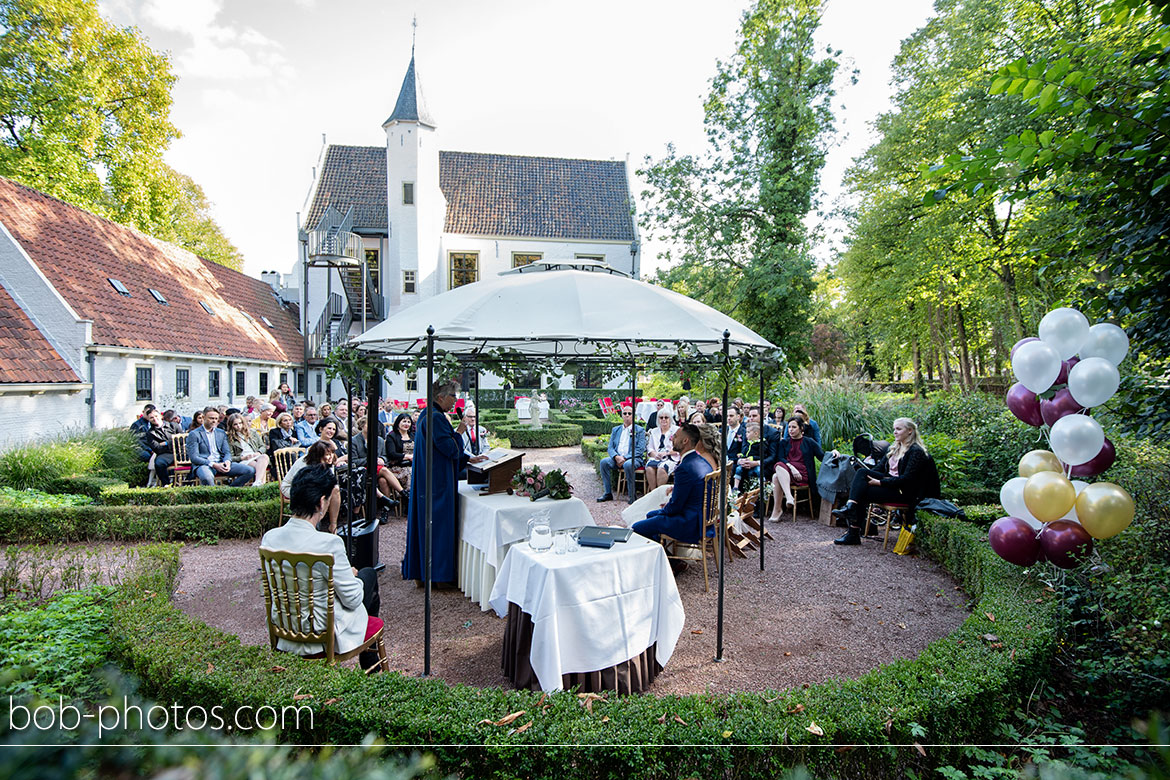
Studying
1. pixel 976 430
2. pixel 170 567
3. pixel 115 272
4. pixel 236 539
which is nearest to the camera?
pixel 170 567

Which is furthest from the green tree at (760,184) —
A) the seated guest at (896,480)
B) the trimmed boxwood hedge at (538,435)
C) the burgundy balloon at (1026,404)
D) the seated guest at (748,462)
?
the burgundy balloon at (1026,404)

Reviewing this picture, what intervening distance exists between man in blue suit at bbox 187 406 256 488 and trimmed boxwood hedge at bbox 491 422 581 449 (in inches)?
334

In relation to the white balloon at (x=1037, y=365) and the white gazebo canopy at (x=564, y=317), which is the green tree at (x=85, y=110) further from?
the white balloon at (x=1037, y=365)

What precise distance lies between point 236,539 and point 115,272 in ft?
42.0

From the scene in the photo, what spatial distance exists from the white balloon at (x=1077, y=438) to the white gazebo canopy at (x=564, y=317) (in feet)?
7.75

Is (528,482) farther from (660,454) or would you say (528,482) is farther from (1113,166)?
(1113,166)

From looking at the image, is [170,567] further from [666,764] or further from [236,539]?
[666,764]

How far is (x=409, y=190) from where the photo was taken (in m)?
26.8

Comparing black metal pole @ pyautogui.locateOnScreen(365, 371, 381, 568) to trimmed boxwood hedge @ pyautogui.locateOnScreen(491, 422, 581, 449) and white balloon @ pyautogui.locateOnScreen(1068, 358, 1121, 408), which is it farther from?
trimmed boxwood hedge @ pyautogui.locateOnScreen(491, 422, 581, 449)

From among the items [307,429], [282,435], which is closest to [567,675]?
[282,435]

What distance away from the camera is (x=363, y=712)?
302 centimetres

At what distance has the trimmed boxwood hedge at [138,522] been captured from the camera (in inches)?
309

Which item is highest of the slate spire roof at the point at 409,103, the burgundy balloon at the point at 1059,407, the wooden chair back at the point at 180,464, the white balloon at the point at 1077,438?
the slate spire roof at the point at 409,103

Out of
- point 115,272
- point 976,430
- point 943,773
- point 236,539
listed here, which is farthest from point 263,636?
point 115,272
